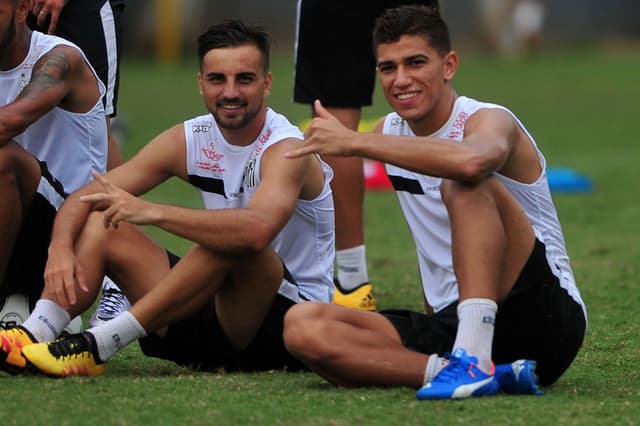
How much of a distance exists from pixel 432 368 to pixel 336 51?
308cm

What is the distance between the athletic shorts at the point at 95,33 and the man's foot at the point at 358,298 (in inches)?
55.3

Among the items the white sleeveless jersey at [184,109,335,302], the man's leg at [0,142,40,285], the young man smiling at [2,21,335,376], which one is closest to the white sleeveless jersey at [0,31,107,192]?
the man's leg at [0,142,40,285]

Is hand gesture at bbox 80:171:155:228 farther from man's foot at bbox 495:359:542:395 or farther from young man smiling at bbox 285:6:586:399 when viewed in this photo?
man's foot at bbox 495:359:542:395

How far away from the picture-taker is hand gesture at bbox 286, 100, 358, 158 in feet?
15.2

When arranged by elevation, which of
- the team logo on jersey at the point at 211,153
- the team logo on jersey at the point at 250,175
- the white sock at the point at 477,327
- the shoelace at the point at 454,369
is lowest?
the shoelace at the point at 454,369

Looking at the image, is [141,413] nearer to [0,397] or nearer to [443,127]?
[0,397]

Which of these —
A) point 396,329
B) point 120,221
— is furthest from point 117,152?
point 396,329

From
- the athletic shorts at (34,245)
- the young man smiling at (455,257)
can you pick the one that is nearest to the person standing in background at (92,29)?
the athletic shorts at (34,245)

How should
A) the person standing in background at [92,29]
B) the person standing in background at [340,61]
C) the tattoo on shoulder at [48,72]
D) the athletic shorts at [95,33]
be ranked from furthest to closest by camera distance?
the person standing in background at [340,61]
the athletic shorts at [95,33]
the person standing in background at [92,29]
the tattoo on shoulder at [48,72]

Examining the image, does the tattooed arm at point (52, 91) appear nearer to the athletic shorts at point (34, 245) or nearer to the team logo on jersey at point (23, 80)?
the team logo on jersey at point (23, 80)

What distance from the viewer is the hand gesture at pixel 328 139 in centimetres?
463

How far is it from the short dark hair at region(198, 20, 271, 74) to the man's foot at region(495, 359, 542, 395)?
1497 mm

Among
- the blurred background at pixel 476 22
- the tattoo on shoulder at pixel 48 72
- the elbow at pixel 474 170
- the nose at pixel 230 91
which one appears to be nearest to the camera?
the elbow at pixel 474 170

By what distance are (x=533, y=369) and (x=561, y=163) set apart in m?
8.63
